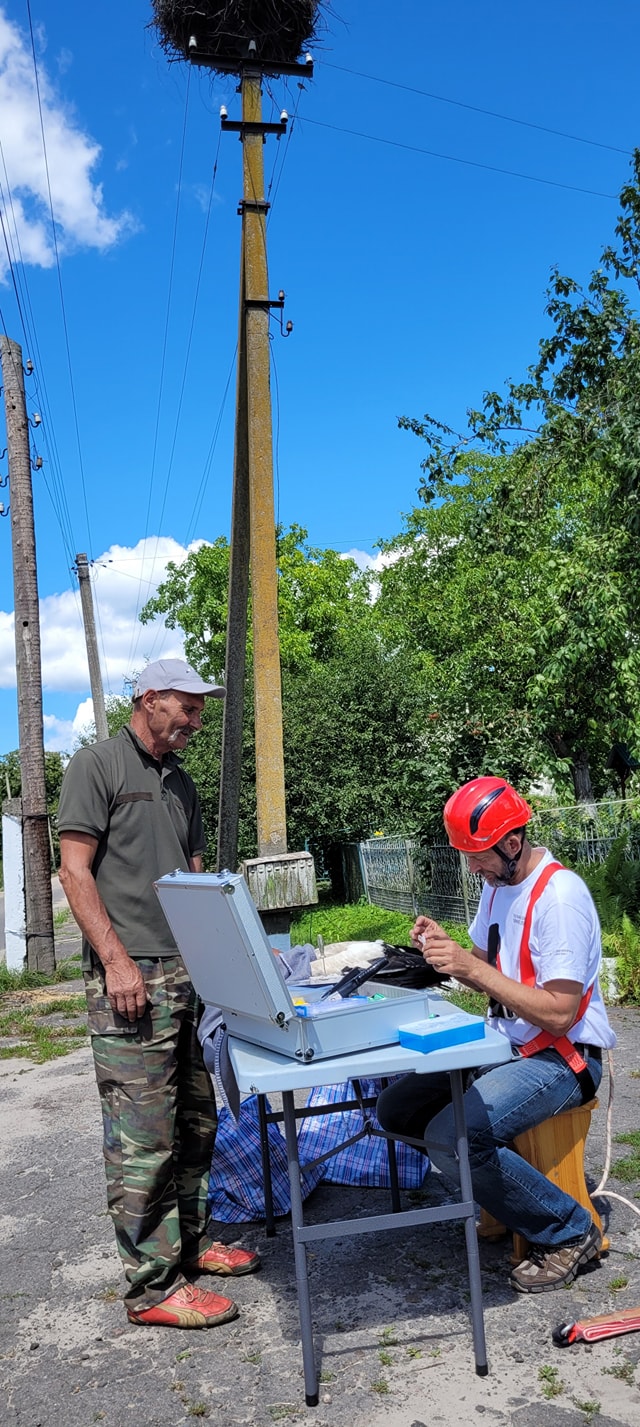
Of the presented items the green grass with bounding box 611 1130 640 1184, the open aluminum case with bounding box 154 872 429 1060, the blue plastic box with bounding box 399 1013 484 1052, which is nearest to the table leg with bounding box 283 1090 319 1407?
the open aluminum case with bounding box 154 872 429 1060

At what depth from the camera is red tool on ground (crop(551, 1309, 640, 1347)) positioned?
3170mm

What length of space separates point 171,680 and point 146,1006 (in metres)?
1.09

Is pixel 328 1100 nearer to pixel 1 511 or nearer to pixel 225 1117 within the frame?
pixel 225 1117

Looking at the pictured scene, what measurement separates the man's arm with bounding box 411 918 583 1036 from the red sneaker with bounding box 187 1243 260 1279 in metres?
1.43

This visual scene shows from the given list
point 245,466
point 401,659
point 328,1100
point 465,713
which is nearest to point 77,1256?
point 328,1100

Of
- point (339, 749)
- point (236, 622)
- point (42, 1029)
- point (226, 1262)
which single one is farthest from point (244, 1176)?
point (339, 749)

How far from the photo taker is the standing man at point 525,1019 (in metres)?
3.35

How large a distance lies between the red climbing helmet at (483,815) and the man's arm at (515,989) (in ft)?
0.99

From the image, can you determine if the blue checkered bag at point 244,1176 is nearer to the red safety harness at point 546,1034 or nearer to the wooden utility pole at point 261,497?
the red safety harness at point 546,1034

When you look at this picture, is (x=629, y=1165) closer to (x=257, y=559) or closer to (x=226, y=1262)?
(x=226, y=1262)

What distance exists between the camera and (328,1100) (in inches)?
199

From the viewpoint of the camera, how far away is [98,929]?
358 cm

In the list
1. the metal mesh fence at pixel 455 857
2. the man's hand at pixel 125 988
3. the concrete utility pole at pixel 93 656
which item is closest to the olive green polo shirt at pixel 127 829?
the man's hand at pixel 125 988

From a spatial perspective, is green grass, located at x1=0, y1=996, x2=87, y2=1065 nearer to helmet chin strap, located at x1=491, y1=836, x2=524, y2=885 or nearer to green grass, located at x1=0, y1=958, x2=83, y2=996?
green grass, located at x1=0, y1=958, x2=83, y2=996
